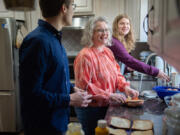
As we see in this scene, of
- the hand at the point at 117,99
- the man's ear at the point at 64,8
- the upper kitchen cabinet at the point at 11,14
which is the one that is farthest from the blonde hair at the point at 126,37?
the upper kitchen cabinet at the point at 11,14

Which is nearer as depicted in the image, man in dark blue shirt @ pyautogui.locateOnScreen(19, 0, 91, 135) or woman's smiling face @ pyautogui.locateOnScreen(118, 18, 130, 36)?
man in dark blue shirt @ pyautogui.locateOnScreen(19, 0, 91, 135)

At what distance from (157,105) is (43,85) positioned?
0.93m

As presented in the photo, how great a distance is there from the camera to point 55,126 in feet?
3.94

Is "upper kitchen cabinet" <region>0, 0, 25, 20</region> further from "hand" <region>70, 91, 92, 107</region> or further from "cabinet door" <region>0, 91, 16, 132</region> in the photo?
"hand" <region>70, 91, 92, 107</region>

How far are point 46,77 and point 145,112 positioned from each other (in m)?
0.75

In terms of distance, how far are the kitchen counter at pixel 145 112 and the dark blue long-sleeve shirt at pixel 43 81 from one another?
35 centimetres

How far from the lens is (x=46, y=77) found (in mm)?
1153

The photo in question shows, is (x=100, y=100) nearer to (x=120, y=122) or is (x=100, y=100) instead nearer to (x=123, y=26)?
(x=120, y=122)

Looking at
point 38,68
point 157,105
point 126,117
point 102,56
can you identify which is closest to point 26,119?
point 38,68

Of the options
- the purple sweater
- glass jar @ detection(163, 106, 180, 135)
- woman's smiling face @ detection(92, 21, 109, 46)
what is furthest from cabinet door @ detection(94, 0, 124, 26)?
glass jar @ detection(163, 106, 180, 135)

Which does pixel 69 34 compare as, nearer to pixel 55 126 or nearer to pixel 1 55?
pixel 1 55

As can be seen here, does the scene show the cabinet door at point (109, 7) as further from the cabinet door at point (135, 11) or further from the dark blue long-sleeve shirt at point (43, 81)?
the dark blue long-sleeve shirt at point (43, 81)

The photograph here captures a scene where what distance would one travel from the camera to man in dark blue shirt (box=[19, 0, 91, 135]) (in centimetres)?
108

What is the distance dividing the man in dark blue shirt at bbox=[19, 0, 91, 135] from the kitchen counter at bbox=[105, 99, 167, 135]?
0.32m
